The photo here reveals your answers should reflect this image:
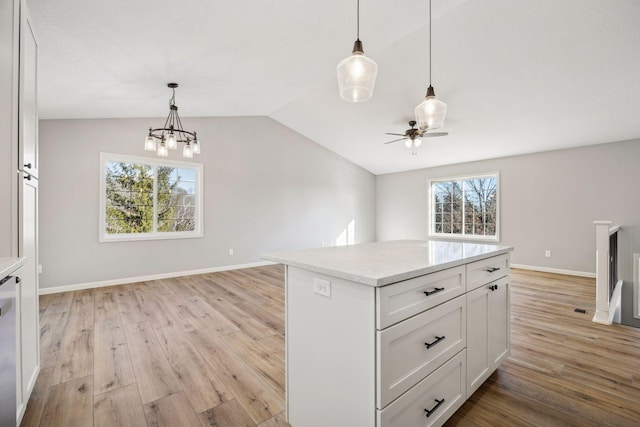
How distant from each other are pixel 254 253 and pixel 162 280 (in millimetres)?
1777

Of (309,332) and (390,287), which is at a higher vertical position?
(390,287)

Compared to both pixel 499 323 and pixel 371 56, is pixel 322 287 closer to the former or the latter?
pixel 499 323

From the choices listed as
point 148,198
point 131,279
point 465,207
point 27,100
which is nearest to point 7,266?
point 27,100

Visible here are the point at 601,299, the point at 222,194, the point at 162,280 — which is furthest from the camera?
the point at 222,194

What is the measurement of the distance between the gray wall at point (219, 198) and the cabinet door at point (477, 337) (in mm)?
4798

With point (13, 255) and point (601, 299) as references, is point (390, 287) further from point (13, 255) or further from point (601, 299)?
point (601, 299)

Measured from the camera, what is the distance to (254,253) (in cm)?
598

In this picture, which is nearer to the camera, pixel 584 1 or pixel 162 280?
pixel 584 1

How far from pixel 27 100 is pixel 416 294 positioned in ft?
7.99

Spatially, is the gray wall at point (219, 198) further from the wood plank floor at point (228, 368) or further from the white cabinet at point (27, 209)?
the white cabinet at point (27, 209)

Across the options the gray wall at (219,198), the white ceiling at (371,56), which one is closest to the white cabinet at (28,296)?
the white ceiling at (371,56)

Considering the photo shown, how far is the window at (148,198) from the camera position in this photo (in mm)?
4484

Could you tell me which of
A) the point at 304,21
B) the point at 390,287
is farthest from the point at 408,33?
the point at 390,287

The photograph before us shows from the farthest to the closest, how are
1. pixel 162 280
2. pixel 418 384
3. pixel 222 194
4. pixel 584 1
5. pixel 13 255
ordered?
pixel 222 194 → pixel 162 280 → pixel 584 1 → pixel 13 255 → pixel 418 384
